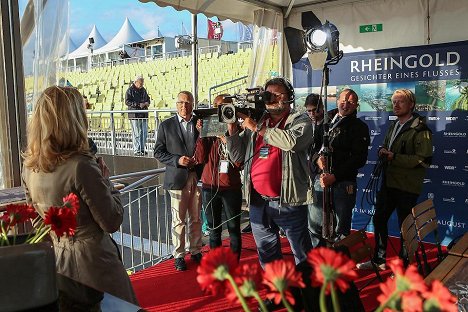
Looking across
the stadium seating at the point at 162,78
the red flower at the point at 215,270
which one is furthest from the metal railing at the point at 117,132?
the red flower at the point at 215,270

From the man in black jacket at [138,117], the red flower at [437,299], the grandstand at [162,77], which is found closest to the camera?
the red flower at [437,299]

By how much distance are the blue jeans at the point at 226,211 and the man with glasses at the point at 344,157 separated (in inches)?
25.9

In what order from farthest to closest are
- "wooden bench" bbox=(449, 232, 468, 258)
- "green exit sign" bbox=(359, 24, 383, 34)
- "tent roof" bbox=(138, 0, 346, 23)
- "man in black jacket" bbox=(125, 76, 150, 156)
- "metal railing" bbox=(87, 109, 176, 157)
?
"metal railing" bbox=(87, 109, 176, 157) → "man in black jacket" bbox=(125, 76, 150, 156) → "green exit sign" bbox=(359, 24, 383, 34) → "tent roof" bbox=(138, 0, 346, 23) → "wooden bench" bbox=(449, 232, 468, 258)

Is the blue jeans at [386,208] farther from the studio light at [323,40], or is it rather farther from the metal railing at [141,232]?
the metal railing at [141,232]

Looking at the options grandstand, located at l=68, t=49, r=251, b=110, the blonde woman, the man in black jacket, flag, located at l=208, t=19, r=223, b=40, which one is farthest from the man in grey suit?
flag, located at l=208, t=19, r=223, b=40

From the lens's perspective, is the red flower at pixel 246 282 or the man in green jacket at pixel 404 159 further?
the man in green jacket at pixel 404 159

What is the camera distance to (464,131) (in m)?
3.78

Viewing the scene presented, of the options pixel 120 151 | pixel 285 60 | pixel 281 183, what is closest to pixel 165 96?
pixel 120 151

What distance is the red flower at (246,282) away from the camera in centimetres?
56

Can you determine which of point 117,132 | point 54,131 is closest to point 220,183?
point 54,131

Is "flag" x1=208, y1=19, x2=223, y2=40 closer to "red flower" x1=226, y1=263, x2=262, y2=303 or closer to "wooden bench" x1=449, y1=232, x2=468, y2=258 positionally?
"wooden bench" x1=449, y1=232, x2=468, y2=258

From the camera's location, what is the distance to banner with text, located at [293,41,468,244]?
379cm

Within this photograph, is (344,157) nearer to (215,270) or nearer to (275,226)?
(275,226)

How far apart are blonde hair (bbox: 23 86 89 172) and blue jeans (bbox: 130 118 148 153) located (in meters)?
6.92
